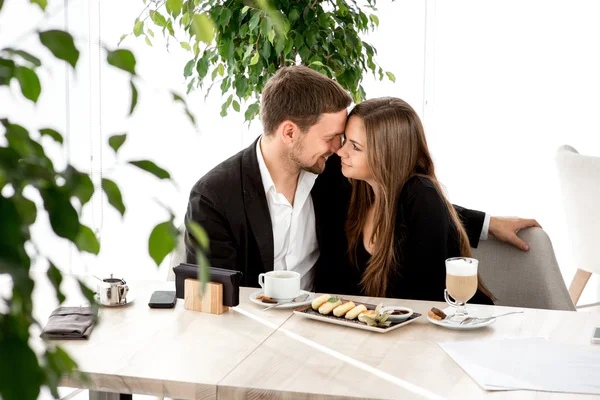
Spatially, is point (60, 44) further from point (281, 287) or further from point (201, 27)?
point (281, 287)

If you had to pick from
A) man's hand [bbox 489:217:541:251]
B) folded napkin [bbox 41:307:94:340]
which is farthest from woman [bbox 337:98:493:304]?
folded napkin [bbox 41:307:94:340]

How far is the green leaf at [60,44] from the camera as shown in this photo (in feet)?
1.47

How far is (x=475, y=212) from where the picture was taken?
8.04 ft

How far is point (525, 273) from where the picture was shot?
237 centimetres

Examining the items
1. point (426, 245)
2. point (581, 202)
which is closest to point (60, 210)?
point (426, 245)

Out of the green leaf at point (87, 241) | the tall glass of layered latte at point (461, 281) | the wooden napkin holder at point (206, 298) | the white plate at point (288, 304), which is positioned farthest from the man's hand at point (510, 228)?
the green leaf at point (87, 241)

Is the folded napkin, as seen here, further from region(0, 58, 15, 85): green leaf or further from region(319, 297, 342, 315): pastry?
region(0, 58, 15, 85): green leaf

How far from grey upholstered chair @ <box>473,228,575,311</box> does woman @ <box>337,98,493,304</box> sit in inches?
2.6

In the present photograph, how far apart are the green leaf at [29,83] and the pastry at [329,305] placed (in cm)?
137

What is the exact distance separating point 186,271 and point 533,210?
365cm

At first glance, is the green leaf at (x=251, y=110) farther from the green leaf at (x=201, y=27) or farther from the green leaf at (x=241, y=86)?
the green leaf at (x=201, y=27)

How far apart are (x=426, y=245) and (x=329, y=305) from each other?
59cm

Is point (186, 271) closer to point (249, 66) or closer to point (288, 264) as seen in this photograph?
point (288, 264)

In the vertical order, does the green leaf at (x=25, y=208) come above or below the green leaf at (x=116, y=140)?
below
